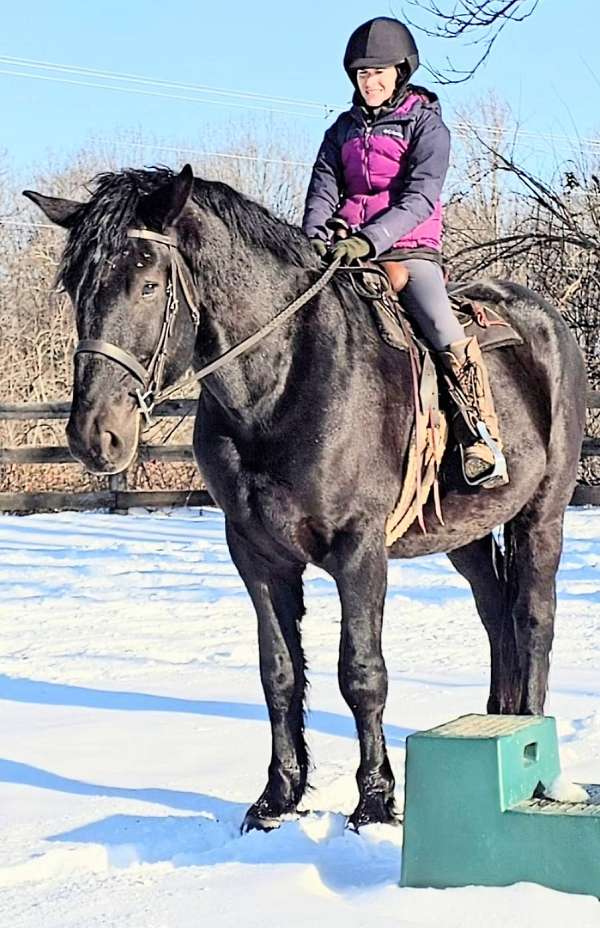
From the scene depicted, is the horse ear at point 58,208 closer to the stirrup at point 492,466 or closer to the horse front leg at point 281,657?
the horse front leg at point 281,657

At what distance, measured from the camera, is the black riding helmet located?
479cm

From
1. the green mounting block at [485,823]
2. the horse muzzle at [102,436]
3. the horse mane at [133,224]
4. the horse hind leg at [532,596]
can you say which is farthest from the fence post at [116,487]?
the green mounting block at [485,823]

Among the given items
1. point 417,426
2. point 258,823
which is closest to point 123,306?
point 417,426

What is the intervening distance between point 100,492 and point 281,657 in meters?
11.3

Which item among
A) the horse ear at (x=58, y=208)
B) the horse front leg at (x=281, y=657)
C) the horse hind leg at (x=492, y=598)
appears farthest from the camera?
the horse hind leg at (x=492, y=598)

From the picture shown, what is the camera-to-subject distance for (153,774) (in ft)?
17.0

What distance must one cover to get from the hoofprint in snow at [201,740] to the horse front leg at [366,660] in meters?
0.14

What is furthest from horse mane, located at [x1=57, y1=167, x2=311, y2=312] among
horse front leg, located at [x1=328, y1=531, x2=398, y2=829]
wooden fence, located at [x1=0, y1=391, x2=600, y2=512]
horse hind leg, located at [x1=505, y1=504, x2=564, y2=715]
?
wooden fence, located at [x1=0, y1=391, x2=600, y2=512]

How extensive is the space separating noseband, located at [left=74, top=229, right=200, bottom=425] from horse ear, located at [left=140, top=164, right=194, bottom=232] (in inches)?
1.8

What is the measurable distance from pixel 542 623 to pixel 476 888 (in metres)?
2.09

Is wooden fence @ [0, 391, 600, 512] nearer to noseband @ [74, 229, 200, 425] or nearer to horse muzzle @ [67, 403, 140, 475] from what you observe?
noseband @ [74, 229, 200, 425]

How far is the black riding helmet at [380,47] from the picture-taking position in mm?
4785

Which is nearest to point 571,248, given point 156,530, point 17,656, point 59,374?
point 156,530

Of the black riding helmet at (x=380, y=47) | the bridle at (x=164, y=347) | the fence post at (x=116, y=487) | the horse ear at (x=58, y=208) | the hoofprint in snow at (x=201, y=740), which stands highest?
the black riding helmet at (x=380, y=47)
